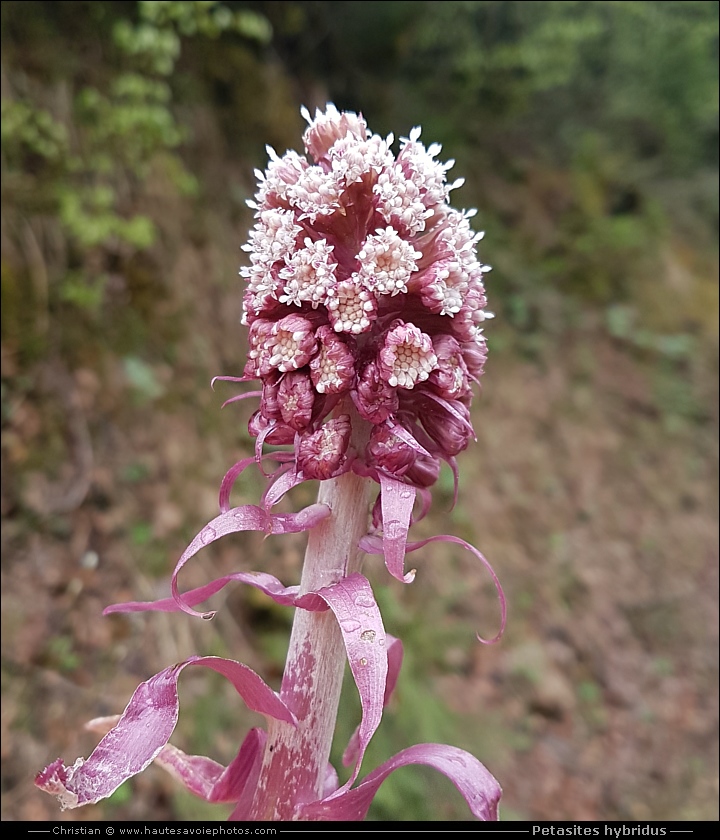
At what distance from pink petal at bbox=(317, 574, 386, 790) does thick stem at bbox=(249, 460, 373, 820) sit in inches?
5.3

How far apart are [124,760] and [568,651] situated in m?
4.42

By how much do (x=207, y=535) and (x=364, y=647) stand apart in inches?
12.6

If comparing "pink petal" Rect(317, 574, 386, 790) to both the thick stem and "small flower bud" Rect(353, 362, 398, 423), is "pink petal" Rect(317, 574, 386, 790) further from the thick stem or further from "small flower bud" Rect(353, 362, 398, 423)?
"small flower bud" Rect(353, 362, 398, 423)

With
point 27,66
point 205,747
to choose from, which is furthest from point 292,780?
point 27,66

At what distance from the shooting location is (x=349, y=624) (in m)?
1.07

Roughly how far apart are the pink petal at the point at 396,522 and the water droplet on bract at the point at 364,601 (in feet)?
0.19

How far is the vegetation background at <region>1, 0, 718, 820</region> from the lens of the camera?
2.96 metres

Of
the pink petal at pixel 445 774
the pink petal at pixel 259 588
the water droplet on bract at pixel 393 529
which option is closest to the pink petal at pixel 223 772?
the pink petal at pixel 445 774

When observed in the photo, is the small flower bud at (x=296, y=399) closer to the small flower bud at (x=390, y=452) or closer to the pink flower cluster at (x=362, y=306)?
the pink flower cluster at (x=362, y=306)

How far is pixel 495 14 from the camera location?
247 inches

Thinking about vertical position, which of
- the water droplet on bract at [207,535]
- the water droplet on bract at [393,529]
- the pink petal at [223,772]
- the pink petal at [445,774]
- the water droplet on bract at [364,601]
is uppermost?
the water droplet on bract at [393,529]

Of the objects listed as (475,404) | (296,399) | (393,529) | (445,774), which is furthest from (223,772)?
(475,404)

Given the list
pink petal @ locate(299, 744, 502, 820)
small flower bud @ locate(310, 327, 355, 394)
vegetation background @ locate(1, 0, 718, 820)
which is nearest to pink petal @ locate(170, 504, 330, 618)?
small flower bud @ locate(310, 327, 355, 394)

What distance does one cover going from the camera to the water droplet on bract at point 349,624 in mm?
1063
